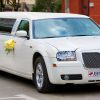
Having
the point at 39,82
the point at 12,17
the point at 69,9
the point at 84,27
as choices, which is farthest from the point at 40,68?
the point at 69,9

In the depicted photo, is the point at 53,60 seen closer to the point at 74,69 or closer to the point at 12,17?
the point at 74,69

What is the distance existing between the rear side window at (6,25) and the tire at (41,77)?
7.32ft

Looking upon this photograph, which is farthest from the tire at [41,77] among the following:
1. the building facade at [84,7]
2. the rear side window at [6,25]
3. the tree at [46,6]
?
the tree at [46,6]

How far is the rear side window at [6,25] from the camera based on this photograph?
42.9ft

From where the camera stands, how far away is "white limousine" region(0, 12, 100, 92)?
10312mm

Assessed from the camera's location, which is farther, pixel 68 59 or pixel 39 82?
pixel 39 82

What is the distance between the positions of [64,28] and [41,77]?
1447 millimetres

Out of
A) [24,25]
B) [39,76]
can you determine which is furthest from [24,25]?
[39,76]

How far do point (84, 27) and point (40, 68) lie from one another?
1.73 m

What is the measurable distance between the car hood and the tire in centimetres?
46

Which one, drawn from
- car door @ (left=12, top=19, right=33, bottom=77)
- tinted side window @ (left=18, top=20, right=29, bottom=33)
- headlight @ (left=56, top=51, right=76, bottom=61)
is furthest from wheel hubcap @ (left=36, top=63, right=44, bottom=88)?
tinted side window @ (left=18, top=20, right=29, bottom=33)

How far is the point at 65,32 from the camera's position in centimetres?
1162

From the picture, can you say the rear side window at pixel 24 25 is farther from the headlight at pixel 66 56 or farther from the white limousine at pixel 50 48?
the headlight at pixel 66 56

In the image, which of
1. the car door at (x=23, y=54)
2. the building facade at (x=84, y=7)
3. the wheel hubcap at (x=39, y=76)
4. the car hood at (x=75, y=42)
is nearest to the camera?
the car hood at (x=75, y=42)
